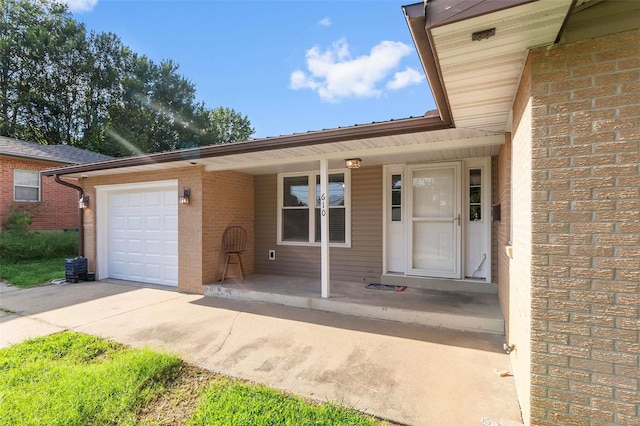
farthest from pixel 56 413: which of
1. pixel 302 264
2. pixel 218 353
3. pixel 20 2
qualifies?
pixel 20 2

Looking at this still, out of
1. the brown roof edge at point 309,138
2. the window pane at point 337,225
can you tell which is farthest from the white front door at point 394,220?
the brown roof edge at point 309,138

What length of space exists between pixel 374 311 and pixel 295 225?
302cm

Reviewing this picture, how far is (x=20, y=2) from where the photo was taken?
16.5 metres

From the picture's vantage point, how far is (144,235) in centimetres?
697

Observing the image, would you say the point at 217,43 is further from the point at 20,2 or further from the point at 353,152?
the point at 20,2

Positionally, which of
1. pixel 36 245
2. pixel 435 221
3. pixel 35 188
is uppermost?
pixel 35 188

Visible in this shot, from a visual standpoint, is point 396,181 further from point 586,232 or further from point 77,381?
point 77,381

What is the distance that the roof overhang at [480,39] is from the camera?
63.2 inches

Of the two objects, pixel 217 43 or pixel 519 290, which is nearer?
pixel 519 290

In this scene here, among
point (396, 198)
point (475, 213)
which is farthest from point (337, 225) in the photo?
point (475, 213)

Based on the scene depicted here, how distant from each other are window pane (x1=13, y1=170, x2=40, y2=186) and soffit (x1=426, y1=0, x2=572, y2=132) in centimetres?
1357

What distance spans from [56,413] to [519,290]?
3598mm

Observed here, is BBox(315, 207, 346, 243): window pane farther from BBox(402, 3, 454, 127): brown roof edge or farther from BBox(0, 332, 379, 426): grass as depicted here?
BBox(0, 332, 379, 426): grass

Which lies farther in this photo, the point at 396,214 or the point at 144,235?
the point at 144,235
